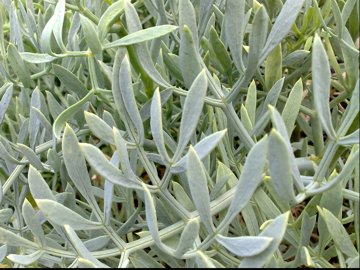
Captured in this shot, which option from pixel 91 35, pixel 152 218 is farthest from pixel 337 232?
pixel 91 35

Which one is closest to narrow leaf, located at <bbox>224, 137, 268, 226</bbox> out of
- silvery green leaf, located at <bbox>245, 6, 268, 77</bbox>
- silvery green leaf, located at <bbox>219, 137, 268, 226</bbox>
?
silvery green leaf, located at <bbox>219, 137, 268, 226</bbox>

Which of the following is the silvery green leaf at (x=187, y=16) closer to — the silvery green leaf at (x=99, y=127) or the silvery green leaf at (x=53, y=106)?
the silvery green leaf at (x=99, y=127)

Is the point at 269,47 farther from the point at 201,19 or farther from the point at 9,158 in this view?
the point at 9,158

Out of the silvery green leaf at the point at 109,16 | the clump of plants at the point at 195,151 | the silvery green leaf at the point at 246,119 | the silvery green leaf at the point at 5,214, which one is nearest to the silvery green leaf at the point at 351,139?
the clump of plants at the point at 195,151

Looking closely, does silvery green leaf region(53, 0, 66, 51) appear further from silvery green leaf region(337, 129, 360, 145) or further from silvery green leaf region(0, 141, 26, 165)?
silvery green leaf region(337, 129, 360, 145)

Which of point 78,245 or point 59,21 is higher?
point 59,21

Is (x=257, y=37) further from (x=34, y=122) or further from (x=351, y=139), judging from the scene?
(x=34, y=122)

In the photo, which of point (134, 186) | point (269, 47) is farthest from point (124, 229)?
point (269, 47)

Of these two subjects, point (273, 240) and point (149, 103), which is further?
point (149, 103)
